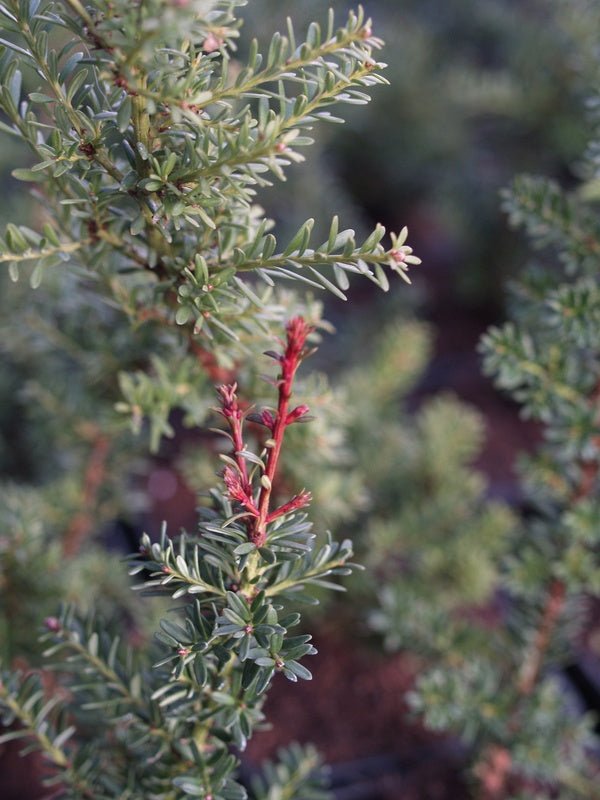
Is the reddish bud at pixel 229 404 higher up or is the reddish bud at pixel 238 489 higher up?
the reddish bud at pixel 229 404

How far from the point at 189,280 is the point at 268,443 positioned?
0.49 feet

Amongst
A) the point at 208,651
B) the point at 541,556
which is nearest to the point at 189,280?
the point at 208,651

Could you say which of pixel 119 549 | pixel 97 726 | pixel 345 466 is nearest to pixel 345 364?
pixel 345 466

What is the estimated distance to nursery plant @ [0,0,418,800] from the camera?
48 cm

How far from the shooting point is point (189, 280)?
566 millimetres

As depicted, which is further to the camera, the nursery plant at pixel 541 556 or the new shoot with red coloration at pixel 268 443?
the nursery plant at pixel 541 556

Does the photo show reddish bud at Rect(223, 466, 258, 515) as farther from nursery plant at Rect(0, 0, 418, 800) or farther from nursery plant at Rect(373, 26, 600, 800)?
nursery plant at Rect(373, 26, 600, 800)

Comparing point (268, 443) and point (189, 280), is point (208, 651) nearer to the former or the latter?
point (268, 443)

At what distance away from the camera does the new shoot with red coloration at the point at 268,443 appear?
49cm

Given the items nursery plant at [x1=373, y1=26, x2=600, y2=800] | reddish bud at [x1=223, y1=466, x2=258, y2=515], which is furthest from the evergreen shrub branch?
nursery plant at [x1=373, y1=26, x2=600, y2=800]

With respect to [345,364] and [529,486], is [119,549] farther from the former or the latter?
[529,486]

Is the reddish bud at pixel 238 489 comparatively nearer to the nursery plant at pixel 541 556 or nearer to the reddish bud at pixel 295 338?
the reddish bud at pixel 295 338

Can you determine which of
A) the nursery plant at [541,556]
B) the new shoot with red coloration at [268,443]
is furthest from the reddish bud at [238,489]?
the nursery plant at [541,556]

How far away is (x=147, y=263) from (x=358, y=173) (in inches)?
90.5
